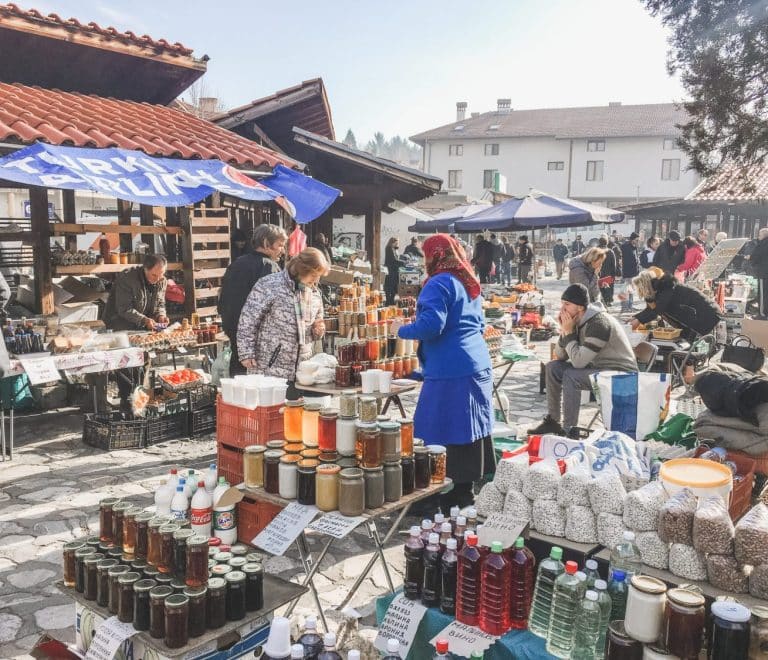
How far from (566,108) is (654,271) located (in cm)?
5110

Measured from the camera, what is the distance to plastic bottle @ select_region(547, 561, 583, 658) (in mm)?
2549

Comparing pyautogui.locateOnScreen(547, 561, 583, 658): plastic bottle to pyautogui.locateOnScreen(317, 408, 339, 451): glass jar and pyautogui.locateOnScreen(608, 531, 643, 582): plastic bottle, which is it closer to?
pyautogui.locateOnScreen(608, 531, 643, 582): plastic bottle

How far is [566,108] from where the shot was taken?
5475 cm

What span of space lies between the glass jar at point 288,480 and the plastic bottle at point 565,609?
129 cm

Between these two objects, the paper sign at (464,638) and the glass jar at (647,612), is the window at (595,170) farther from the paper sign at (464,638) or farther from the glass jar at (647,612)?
the glass jar at (647,612)

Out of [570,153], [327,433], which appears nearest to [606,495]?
[327,433]

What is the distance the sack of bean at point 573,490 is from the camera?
9.98 feet

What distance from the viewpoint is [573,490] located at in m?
3.05

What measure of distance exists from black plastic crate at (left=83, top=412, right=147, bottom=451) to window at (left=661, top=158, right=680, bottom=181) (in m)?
47.8

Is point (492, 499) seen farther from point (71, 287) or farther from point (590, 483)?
point (71, 287)

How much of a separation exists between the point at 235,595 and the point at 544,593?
3.97 feet

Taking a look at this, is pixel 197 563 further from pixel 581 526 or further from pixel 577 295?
pixel 577 295

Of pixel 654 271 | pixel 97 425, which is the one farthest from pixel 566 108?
pixel 97 425

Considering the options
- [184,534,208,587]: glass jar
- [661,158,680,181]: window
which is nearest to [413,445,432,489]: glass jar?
[184,534,208,587]: glass jar
